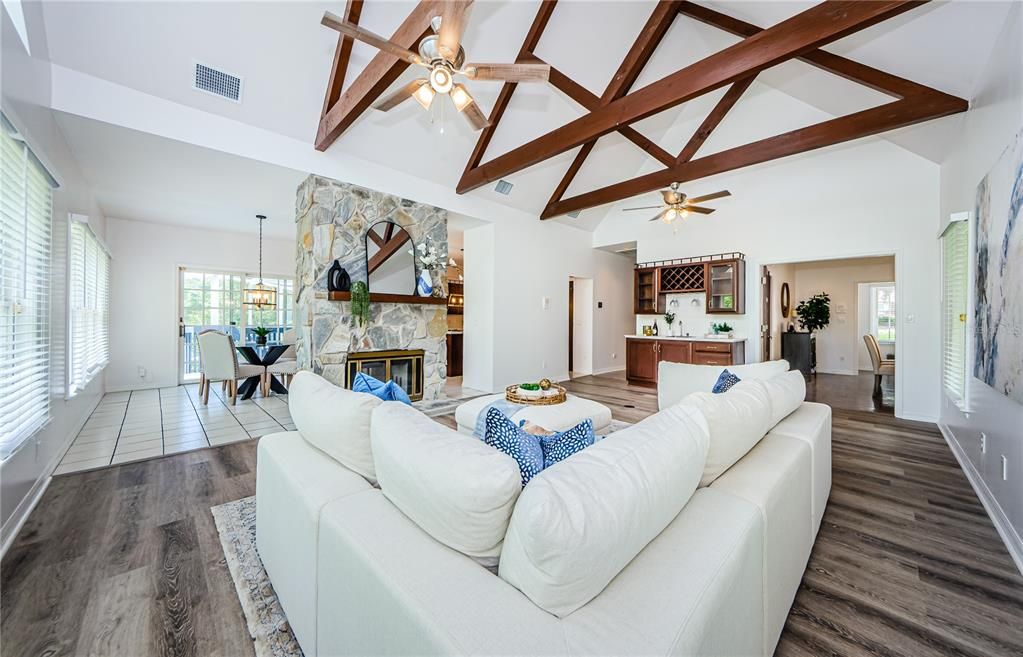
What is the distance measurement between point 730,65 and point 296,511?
404 centimetres

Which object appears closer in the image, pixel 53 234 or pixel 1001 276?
pixel 1001 276

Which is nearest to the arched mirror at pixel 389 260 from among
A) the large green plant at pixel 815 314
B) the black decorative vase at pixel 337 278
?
the black decorative vase at pixel 337 278

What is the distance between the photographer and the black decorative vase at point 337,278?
4.26 m

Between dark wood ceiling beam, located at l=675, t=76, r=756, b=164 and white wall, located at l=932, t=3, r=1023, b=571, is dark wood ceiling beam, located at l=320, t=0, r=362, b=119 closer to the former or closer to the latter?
dark wood ceiling beam, located at l=675, t=76, r=756, b=164

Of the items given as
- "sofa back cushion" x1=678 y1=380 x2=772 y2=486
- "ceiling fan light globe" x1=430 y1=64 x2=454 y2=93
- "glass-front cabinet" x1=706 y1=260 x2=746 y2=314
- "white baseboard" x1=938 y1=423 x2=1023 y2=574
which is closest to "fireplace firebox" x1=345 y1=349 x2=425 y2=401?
"ceiling fan light globe" x1=430 y1=64 x2=454 y2=93

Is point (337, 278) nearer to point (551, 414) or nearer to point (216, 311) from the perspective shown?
point (551, 414)

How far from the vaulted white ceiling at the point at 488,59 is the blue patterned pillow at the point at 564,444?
267 centimetres

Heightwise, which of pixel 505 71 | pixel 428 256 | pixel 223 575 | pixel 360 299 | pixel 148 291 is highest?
pixel 505 71

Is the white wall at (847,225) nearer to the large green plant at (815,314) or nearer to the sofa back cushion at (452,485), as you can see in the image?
the large green plant at (815,314)

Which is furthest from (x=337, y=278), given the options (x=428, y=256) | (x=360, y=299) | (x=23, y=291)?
(x=23, y=291)

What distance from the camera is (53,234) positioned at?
2.74 metres

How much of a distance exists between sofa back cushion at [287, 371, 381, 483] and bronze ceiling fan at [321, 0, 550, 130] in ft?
6.91

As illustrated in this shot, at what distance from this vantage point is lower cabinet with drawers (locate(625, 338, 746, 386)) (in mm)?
5625

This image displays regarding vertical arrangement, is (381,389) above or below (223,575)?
above
